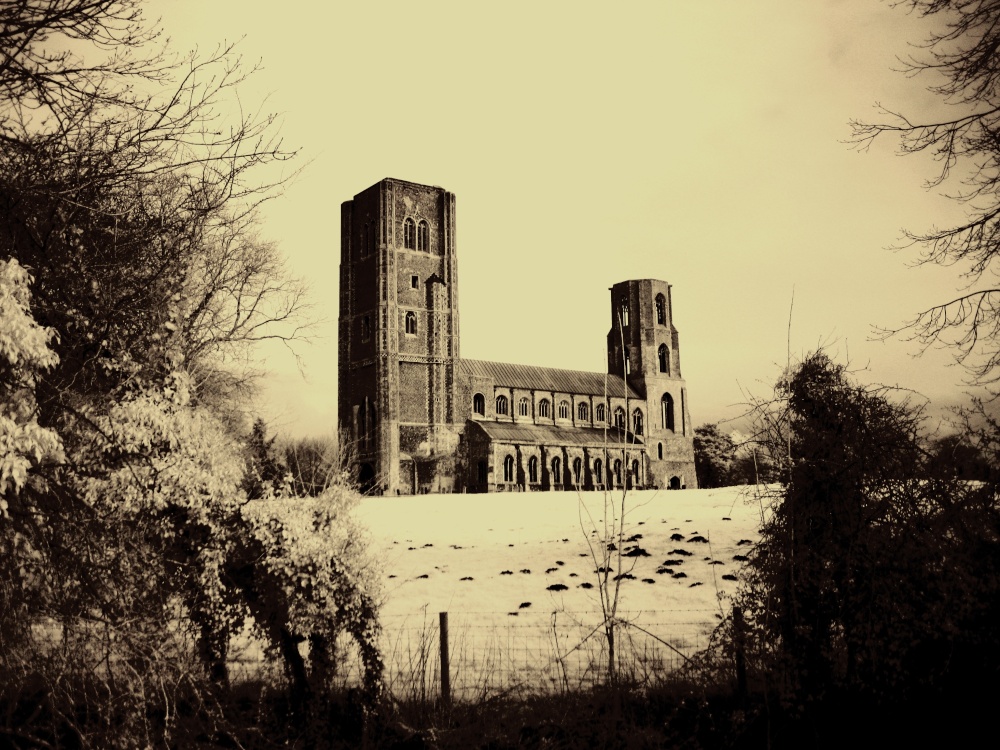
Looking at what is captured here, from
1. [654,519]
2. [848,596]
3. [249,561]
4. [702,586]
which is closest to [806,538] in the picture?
[848,596]

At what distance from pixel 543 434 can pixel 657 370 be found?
17.1 metres

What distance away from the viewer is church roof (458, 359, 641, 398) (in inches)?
2414

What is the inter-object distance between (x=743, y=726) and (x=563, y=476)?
50.9 metres

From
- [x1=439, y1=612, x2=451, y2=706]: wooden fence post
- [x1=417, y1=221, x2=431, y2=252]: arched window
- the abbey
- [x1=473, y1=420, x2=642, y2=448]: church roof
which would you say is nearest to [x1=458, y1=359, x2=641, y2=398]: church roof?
the abbey

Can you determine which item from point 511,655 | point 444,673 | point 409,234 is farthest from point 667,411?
point 444,673

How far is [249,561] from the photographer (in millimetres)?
8867

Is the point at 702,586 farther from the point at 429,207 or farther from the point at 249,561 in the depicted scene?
the point at 429,207

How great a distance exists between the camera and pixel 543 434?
195ft

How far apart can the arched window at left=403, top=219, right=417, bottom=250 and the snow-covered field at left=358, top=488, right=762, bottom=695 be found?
99.3ft

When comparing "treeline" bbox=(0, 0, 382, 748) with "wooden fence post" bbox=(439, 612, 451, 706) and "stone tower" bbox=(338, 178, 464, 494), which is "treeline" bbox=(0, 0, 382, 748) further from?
"stone tower" bbox=(338, 178, 464, 494)

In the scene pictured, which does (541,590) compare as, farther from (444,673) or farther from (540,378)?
(540,378)

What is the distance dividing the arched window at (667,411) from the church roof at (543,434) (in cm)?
769

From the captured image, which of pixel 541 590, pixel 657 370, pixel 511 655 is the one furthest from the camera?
pixel 657 370

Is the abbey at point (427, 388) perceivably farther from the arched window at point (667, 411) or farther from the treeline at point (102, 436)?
the treeline at point (102, 436)
